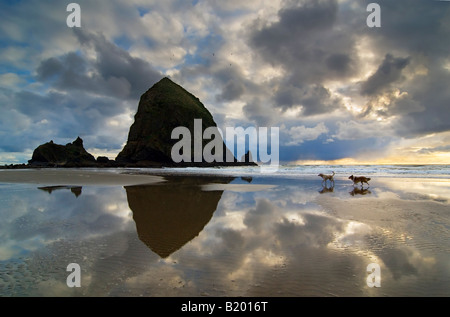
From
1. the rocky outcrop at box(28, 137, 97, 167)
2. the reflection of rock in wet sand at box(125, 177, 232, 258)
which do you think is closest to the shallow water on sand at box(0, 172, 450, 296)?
the reflection of rock in wet sand at box(125, 177, 232, 258)

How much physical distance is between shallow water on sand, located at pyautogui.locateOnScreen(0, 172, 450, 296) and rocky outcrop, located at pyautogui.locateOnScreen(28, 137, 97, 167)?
3095 inches

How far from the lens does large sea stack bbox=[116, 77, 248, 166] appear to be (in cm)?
7406

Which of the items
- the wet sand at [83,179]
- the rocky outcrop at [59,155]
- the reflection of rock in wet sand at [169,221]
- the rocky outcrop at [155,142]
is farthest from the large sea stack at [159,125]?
the reflection of rock in wet sand at [169,221]

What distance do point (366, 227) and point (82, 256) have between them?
6.73m

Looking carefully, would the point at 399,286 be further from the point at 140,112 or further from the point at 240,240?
the point at 140,112

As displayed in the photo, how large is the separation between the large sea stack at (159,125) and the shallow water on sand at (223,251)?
6793cm

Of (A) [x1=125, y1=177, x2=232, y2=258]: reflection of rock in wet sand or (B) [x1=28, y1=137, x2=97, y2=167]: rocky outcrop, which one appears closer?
(A) [x1=125, y1=177, x2=232, y2=258]: reflection of rock in wet sand

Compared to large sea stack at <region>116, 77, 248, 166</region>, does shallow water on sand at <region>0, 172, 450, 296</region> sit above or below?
below

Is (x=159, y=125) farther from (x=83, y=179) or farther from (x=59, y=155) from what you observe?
(x=83, y=179)

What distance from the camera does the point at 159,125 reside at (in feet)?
264

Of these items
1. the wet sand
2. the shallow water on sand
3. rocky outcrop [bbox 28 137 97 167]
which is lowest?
the shallow water on sand

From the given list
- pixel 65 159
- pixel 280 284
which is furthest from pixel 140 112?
pixel 280 284

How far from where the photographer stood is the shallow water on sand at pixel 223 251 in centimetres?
300

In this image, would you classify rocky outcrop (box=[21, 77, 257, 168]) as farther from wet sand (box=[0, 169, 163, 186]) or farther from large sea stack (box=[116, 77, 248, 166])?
wet sand (box=[0, 169, 163, 186])
